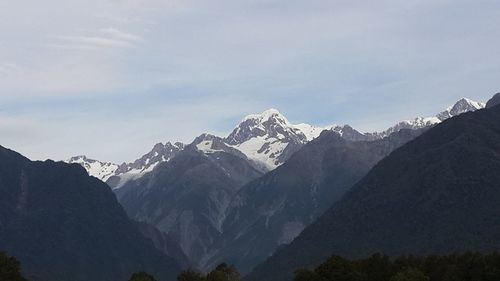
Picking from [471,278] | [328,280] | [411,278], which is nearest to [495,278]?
[471,278]

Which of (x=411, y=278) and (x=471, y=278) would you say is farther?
(x=471, y=278)

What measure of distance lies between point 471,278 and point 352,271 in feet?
94.0

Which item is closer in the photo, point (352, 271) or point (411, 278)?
point (411, 278)

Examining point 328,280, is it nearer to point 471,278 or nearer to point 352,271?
point 352,271

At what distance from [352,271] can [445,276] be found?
2257 centimetres

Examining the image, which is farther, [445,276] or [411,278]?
[445,276]

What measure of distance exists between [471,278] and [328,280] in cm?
3451

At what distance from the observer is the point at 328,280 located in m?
200

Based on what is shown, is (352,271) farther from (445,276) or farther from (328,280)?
(445,276)

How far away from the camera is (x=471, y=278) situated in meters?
192

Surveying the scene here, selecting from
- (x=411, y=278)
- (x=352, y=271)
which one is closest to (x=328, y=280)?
(x=352, y=271)

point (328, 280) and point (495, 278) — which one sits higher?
point (328, 280)

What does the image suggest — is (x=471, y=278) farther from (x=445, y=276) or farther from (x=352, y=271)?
(x=352, y=271)

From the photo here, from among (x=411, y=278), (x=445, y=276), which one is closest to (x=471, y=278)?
(x=445, y=276)
